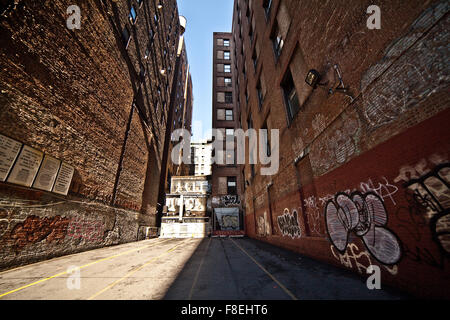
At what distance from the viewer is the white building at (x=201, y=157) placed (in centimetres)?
4194

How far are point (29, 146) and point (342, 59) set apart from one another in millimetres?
9026

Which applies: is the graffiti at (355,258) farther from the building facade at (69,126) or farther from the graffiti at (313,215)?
the building facade at (69,126)

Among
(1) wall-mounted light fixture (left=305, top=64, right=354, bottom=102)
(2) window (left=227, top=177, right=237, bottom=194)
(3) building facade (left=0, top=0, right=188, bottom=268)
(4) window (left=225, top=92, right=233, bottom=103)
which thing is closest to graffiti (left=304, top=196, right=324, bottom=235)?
(1) wall-mounted light fixture (left=305, top=64, right=354, bottom=102)

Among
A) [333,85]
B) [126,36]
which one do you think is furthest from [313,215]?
[126,36]

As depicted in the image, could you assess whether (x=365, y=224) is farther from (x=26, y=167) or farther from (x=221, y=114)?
(x=221, y=114)

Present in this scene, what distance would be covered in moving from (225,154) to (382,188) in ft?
69.2

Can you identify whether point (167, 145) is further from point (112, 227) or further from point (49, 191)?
point (49, 191)

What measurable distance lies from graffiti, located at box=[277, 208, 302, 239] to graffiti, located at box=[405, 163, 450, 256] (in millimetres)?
4418

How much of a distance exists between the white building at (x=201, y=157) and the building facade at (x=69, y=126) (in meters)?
28.9

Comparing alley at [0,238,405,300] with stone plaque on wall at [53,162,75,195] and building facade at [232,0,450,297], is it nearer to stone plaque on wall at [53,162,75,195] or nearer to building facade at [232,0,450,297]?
building facade at [232,0,450,297]

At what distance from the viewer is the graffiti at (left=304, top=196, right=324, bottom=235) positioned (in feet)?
17.8

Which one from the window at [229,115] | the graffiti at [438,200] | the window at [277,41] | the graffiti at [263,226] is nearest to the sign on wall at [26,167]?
the graffiti at [438,200]

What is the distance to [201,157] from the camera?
42.5 meters

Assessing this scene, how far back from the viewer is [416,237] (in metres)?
2.69
